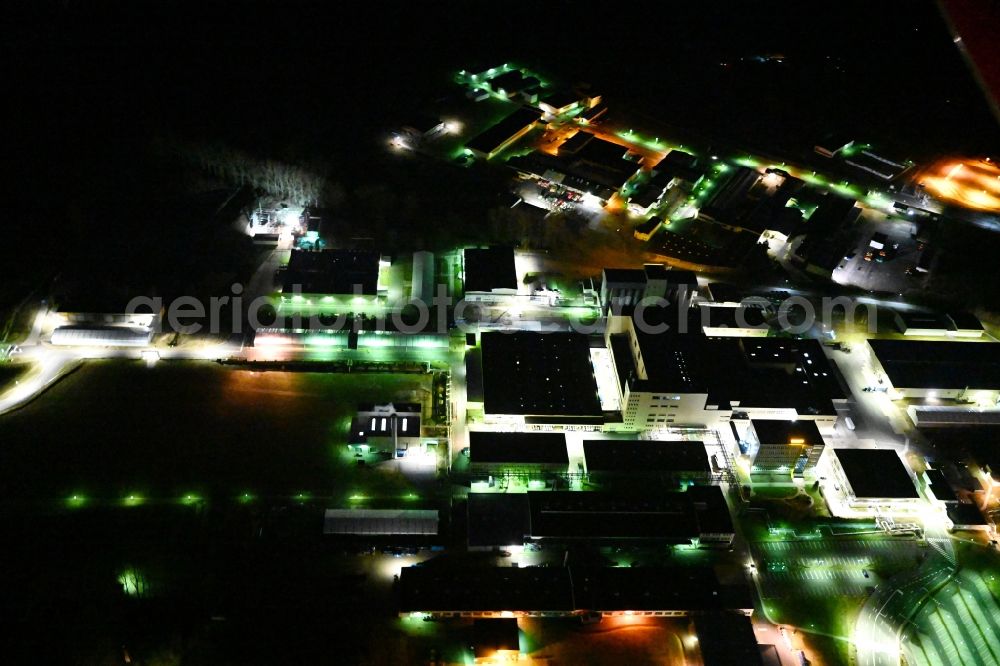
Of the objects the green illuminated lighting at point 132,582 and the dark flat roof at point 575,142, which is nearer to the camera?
the green illuminated lighting at point 132,582

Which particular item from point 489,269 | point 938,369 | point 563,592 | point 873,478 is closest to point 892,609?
point 873,478

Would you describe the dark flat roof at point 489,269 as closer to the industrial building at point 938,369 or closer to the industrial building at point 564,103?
the industrial building at point 564,103

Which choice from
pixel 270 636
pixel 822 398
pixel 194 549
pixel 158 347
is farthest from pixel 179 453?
pixel 822 398

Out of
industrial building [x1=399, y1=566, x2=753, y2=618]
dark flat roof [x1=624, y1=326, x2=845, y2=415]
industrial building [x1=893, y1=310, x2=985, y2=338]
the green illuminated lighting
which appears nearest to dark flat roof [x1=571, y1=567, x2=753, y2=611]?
industrial building [x1=399, y1=566, x2=753, y2=618]

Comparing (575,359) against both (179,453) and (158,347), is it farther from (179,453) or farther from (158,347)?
(158,347)

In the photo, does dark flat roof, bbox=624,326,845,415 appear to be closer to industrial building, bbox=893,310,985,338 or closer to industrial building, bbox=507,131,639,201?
industrial building, bbox=893,310,985,338

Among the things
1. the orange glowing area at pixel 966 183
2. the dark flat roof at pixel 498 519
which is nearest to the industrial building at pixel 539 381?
the dark flat roof at pixel 498 519

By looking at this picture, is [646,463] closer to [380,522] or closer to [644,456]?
[644,456]
